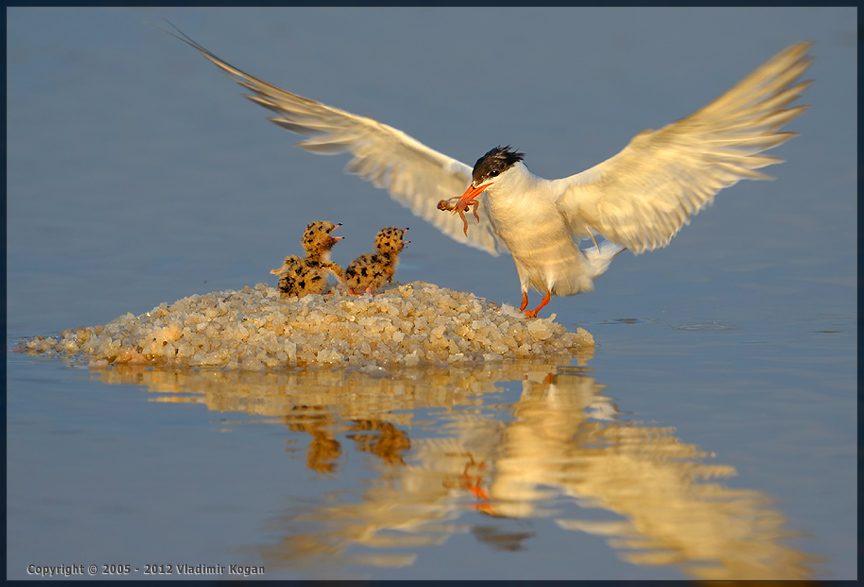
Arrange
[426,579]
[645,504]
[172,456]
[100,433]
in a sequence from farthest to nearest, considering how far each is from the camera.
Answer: [100,433], [172,456], [645,504], [426,579]

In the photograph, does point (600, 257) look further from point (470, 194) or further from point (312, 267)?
point (312, 267)

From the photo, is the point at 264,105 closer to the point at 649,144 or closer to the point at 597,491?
the point at 649,144

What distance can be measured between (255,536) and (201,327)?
4.51 meters

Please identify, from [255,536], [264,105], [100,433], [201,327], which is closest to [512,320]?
[201,327]

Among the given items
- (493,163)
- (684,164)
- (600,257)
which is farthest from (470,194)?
(684,164)

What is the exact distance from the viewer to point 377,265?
918 cm

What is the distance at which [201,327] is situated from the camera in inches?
319

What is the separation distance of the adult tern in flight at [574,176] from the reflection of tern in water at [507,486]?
8.71ft

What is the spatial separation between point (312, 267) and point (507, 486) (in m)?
5.10

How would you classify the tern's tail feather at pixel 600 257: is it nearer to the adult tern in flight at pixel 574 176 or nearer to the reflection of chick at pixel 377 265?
the adult tern in flight at pixel 574 176

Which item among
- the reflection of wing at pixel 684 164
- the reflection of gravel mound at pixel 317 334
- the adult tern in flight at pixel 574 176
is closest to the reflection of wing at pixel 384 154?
the adult tern in flight at pixel 574 176

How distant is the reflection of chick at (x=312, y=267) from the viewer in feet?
29.5

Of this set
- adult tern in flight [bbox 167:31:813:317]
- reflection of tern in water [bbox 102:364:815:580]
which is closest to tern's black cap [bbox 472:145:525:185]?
adult tern in flight [bbox 167:31:813:317]

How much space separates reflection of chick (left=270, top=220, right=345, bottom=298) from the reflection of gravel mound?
21 centimetres
